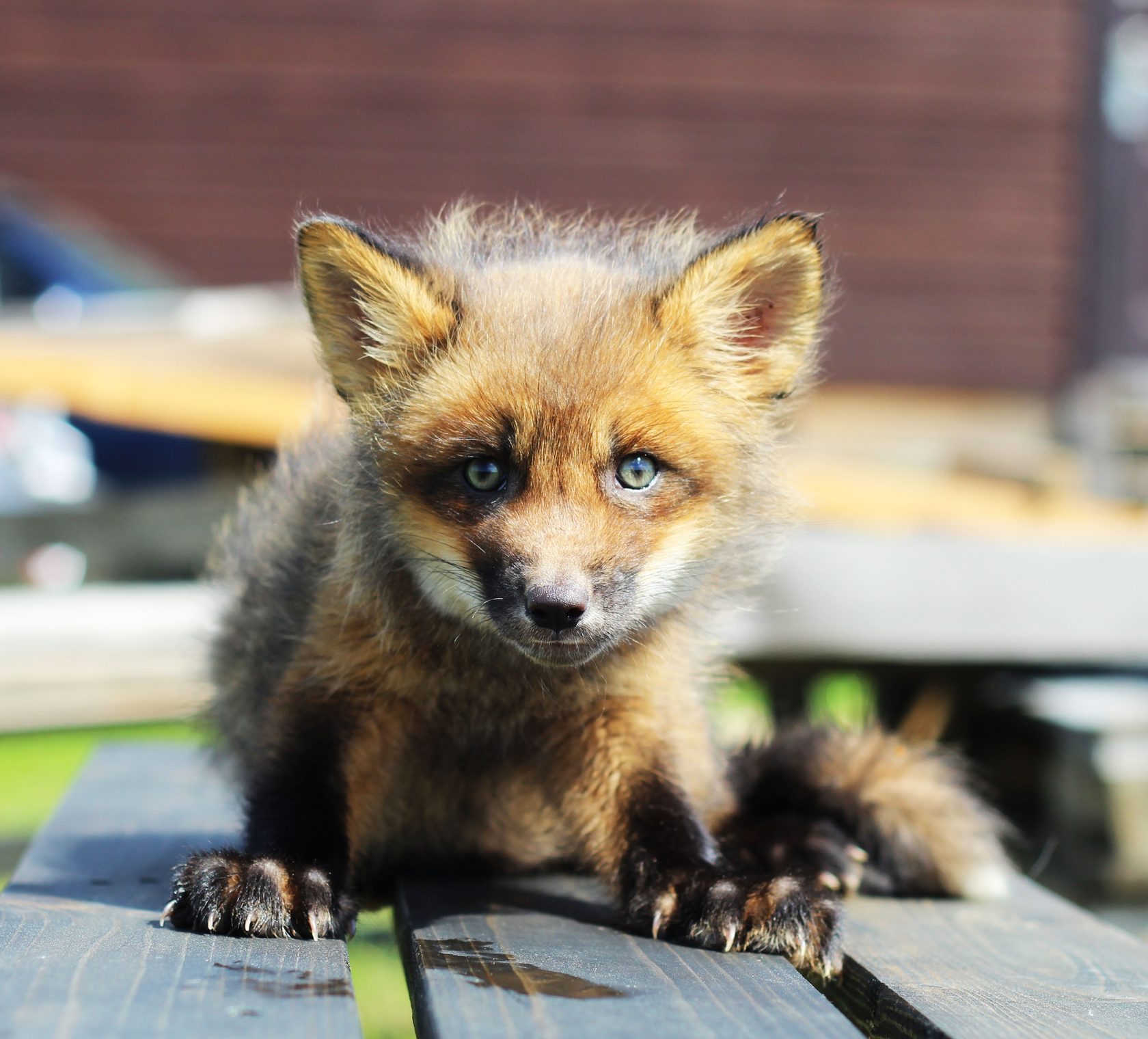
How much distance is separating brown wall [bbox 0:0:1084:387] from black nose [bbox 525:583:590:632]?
408 inches

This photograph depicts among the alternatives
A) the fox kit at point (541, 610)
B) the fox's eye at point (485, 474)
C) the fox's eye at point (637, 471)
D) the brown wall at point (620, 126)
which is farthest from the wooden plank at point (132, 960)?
the brown wall at point (620, 126)

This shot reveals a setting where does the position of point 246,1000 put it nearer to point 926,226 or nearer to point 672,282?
point 672,282

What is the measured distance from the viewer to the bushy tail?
10.4 feet

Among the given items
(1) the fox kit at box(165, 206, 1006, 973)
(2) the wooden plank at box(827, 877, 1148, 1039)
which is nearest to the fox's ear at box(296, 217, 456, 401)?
(1) the fox kit at box(165, 206, 1006, 973)

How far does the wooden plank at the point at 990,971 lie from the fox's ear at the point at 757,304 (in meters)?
1.12

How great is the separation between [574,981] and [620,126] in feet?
37.4

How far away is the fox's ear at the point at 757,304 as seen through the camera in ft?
9.44

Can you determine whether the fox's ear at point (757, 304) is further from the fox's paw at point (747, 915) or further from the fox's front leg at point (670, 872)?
the fox's paw at point (747, 915)

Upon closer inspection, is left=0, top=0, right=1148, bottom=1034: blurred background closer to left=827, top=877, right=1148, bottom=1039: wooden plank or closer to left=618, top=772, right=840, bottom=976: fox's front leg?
left=827, top=877, right=1148, bottom=1039: wooden plank

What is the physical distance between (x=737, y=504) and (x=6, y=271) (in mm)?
7871

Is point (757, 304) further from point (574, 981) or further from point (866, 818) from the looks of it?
point (574, 981)

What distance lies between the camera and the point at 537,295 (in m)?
2.88

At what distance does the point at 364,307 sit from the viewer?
2.88 m

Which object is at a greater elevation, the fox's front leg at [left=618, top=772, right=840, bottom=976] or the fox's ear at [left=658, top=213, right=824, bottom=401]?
the fox's ear at [left=658, top=213, right=824, bottom=401]
